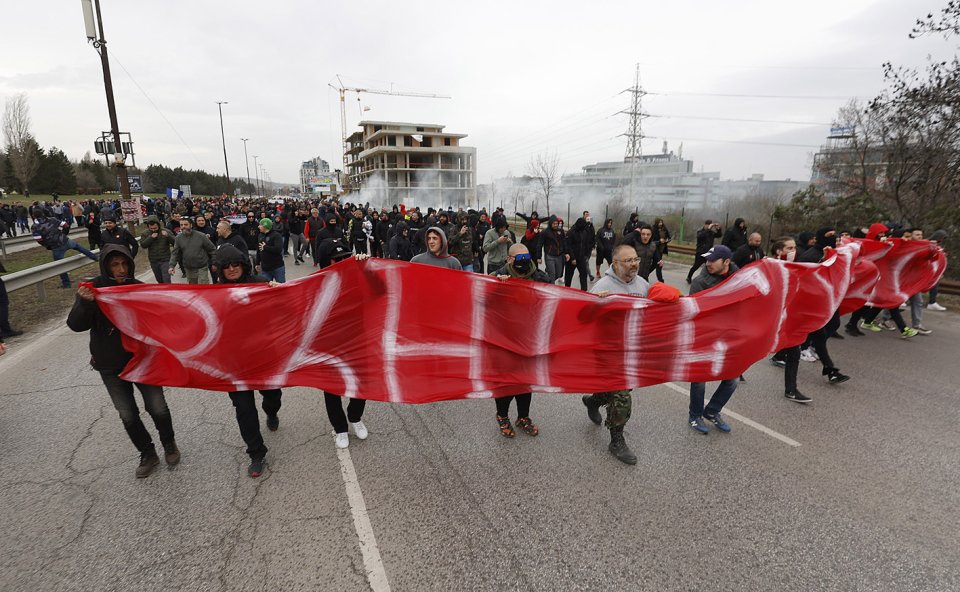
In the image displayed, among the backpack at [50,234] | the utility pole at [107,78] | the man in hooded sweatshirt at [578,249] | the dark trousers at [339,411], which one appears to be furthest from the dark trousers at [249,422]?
the utility pole at [107,78]

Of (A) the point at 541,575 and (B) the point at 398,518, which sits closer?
(A) the point at 541,575

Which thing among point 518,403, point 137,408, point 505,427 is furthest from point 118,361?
point 518,403

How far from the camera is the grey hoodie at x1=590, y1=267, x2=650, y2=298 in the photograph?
387 cm

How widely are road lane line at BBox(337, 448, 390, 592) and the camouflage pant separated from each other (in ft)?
6.80

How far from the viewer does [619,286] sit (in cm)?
389

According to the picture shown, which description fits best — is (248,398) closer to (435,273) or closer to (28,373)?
(435,273)

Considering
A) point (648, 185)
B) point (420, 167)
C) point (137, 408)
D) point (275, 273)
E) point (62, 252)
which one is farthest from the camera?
point (420, 167)

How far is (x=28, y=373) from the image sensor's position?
18.0 ft

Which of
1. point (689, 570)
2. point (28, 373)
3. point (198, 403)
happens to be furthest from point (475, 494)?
point (28, 373)

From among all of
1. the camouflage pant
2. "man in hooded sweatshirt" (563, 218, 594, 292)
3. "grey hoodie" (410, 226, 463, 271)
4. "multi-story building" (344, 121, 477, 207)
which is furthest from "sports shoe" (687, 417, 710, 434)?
"multi-story building" (344, 121, 477, 207)

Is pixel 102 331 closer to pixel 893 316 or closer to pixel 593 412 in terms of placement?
pixel 593 412

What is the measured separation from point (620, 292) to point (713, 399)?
58.7 inches

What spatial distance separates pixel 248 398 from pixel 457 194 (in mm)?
77224

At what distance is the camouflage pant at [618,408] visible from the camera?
370 centimetres
